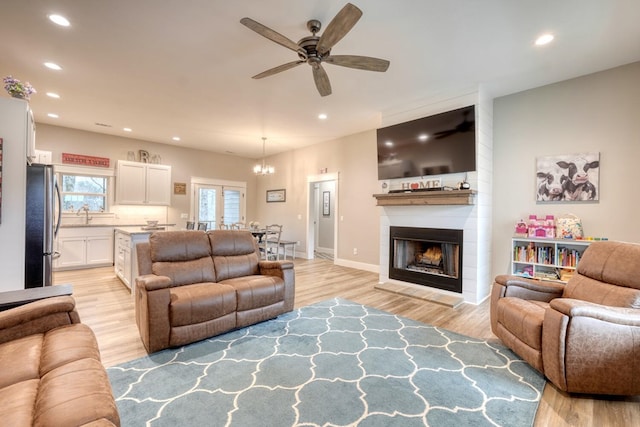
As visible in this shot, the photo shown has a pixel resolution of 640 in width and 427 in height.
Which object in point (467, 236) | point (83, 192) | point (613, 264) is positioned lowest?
point (613, 264)

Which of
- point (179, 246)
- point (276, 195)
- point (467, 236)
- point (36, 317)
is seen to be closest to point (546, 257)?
point (467, 236)

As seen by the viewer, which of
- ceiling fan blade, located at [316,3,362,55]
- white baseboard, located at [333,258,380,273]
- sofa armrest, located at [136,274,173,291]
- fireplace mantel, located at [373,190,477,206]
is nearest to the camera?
ceiling fan blade, located at [316,3,362,55]

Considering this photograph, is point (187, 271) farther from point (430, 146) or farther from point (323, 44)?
point (430, 146)

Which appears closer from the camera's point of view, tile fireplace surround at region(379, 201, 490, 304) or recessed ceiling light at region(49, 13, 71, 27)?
recessed ceiling light at region(49, 13, 71, 27)

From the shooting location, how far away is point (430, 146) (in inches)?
170

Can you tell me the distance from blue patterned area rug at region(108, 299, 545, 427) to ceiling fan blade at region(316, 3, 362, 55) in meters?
2.63

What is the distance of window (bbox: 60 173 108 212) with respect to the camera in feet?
20.0

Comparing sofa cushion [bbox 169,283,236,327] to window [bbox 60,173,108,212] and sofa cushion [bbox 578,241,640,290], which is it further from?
window [bbox 60,173,108,212]

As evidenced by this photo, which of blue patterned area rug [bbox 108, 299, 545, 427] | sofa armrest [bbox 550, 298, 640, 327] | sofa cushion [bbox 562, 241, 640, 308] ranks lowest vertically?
blue patterned area rug [bbox 108, 299, 545, 427]

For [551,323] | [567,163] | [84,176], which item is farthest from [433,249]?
Result: [84,176]

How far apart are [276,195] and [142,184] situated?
3.34 meters

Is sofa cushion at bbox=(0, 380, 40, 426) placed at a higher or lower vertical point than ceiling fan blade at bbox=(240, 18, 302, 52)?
lower

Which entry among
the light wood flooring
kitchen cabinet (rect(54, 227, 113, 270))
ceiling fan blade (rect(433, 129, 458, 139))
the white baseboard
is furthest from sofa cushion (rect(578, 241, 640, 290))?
kitchen cabinet (rect(54, 227, 113, 270))

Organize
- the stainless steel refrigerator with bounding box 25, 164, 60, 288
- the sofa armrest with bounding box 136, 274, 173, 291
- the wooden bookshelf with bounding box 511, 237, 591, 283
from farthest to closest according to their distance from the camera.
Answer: the wooden bookshelf with bounding box 511, 237, 591, 283, the stainless steel refrigerator with bounding box 25, 164, 60, 288, the sofa armrest with bounding box 136, 274, 173, 291
